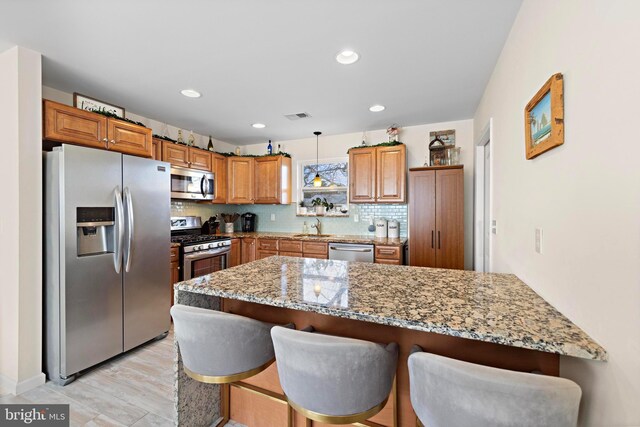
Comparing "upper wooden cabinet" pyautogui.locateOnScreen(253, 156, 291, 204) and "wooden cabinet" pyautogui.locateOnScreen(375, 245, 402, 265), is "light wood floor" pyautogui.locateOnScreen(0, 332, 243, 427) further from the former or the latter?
"upper wooden cabinet" pyautogui.locateOnScreen(253, 156, 291, 204)

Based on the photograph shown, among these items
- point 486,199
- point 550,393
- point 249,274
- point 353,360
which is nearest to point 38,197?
point 249,274

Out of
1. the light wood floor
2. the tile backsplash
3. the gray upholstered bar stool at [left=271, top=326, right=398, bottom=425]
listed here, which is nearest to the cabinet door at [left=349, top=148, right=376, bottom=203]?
the tile backsplash

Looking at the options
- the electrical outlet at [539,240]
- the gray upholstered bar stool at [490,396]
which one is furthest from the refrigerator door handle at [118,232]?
the electrical outlet at [539,240]

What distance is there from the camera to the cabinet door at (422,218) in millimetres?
3561

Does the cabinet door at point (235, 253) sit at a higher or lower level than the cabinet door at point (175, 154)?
lower

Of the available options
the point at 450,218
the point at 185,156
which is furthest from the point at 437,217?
the point at 185,156

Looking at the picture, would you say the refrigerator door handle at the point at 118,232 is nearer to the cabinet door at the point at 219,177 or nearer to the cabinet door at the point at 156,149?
the cabinet door at the point at 156,149

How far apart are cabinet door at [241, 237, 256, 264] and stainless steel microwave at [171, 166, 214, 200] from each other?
0.86m

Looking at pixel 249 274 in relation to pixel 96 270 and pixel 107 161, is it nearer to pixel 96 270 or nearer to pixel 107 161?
pixel 96 270

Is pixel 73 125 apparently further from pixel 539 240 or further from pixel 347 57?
pixel 539 240

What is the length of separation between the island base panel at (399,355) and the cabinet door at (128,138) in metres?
2.17

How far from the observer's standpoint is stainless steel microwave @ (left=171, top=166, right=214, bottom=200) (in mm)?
3691

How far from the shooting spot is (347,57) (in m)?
2.22

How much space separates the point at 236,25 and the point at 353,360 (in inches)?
79.9
